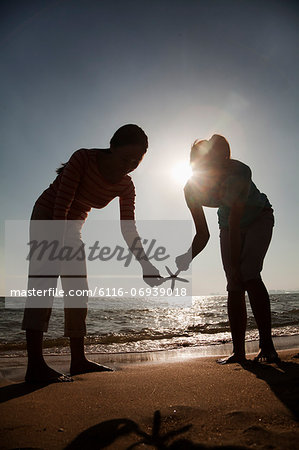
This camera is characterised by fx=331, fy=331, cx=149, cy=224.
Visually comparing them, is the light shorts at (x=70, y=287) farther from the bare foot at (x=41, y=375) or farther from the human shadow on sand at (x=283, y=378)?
the human shadow on sand at (x=283, y=378)

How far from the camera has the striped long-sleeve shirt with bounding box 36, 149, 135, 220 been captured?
2504mm

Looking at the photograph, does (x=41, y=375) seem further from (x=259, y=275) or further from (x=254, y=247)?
(x=254, y=247)

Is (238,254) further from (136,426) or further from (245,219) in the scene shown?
(136,426)

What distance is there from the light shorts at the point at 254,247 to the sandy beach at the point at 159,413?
0.86 m

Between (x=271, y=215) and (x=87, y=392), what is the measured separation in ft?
7.14

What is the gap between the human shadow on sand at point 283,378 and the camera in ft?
4.95

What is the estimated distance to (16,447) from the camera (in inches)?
46.8

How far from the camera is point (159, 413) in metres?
1.50

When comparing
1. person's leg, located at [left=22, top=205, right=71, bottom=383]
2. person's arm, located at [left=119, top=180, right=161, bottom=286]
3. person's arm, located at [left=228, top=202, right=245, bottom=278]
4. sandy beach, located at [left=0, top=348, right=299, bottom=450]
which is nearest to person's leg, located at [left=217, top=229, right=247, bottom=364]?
person's arm, located at [left=228, top=202, right=245, bottom=278]

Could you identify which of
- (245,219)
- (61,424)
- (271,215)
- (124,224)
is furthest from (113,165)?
(61,424)

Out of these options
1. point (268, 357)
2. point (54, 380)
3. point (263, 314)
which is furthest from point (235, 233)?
point (54, 380)

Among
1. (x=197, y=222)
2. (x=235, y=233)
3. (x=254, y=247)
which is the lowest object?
(x=254, y=247)

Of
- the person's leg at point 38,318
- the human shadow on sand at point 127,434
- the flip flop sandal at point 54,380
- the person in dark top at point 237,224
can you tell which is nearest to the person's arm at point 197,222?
the person in dark top at point 237,224

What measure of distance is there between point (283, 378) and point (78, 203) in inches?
77.2
